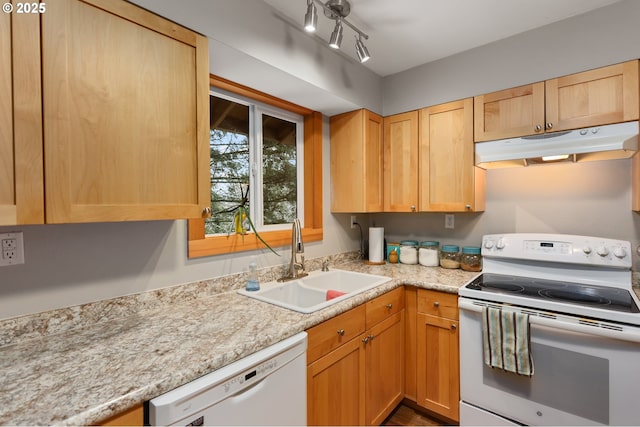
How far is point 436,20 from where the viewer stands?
5.91 feet

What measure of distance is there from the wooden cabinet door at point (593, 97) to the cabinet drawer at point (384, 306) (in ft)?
4.39

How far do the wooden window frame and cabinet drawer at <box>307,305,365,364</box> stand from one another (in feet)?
2.32

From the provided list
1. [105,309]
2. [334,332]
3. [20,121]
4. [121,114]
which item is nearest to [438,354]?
[334,332]

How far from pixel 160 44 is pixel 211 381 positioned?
1.20 meters

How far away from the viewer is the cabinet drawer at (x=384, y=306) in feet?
5.62

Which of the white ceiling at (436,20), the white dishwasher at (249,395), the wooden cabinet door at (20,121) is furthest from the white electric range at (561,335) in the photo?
the wooden cabinet door at (20,121)

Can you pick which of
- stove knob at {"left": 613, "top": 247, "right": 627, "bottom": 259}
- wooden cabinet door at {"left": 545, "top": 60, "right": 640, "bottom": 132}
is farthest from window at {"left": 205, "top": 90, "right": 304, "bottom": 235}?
stove knob at {"left": 613, "top": 247, "right": 627, "bottom": 259}

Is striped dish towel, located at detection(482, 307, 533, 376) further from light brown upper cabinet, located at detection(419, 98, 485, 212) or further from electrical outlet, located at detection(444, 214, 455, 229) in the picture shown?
electrical outlet, located at detection(444, 214, 455, 229)

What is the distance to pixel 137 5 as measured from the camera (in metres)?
1.12

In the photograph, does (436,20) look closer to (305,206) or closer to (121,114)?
(305,206)

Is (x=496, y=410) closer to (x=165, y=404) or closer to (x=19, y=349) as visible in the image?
(x=165, y=404)

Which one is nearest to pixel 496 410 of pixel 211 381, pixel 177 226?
pixel 211 381

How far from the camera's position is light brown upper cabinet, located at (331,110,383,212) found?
231 cm

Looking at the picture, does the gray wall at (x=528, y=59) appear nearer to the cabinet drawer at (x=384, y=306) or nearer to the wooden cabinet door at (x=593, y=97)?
the wooden cabinet door at (x=593, y=97)
